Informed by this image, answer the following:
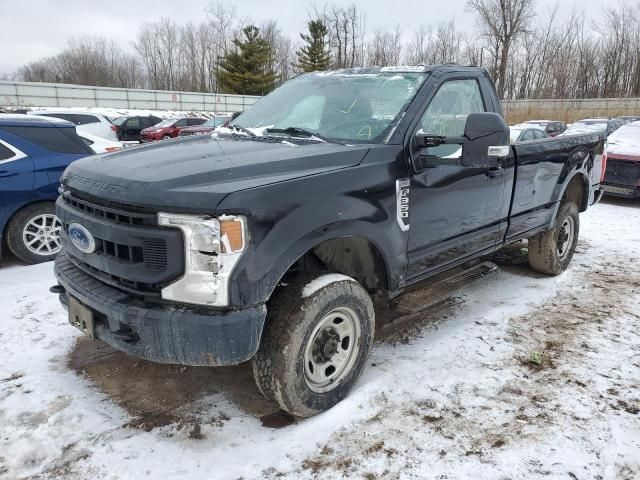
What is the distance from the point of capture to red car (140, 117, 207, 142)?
22.2m

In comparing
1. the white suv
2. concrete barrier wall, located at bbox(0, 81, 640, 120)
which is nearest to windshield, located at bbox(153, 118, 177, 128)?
the white suv

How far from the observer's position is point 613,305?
187 inches

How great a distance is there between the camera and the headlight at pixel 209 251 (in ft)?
7.63

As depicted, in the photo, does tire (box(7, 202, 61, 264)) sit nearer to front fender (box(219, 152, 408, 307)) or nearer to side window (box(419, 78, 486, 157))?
front fender (box(219, 152, 408, 307))

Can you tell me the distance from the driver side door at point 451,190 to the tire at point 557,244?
143cm

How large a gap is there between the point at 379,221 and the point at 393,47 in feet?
197

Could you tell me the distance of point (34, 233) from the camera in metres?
5.73

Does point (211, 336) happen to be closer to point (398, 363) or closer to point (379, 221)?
point (379, 221)

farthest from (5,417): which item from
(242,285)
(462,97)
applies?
(462,97)

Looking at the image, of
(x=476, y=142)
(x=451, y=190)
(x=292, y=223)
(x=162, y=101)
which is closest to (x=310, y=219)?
(x=292, y=223)

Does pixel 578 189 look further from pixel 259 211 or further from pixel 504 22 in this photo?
pixel 504 22

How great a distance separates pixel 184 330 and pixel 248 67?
1873 inches

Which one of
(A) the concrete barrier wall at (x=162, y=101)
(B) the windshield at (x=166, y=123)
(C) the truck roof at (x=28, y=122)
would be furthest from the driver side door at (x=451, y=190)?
(A) the concrete barrier wall at (x=162, y=101)

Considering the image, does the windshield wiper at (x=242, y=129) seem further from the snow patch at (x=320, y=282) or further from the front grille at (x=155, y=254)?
the front grille at (x=155, y=254)
